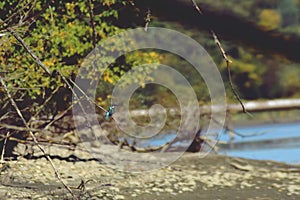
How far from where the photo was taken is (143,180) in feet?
21.2

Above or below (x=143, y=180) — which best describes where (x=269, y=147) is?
above

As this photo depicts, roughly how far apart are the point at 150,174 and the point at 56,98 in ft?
4.91

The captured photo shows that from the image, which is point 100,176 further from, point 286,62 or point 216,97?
point 286,62

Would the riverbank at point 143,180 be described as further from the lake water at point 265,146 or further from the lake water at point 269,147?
the lake water at point 269,147

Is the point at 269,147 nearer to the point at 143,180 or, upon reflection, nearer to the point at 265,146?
the point at 265,146

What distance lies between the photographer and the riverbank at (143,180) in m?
5.66

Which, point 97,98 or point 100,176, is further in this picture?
point 97,98

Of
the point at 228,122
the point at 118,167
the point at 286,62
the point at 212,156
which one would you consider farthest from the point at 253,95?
the point at 286,62

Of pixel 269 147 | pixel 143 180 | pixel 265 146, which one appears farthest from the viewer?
pixel 265 146

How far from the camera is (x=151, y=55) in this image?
805cm

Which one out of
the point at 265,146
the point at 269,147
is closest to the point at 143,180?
the point at 269,147

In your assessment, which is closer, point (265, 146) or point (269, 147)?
point (269, 147)

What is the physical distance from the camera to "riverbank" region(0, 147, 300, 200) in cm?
566

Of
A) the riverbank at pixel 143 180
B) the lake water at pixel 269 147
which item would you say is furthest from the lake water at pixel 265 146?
the riverbank at pixel 143 180
